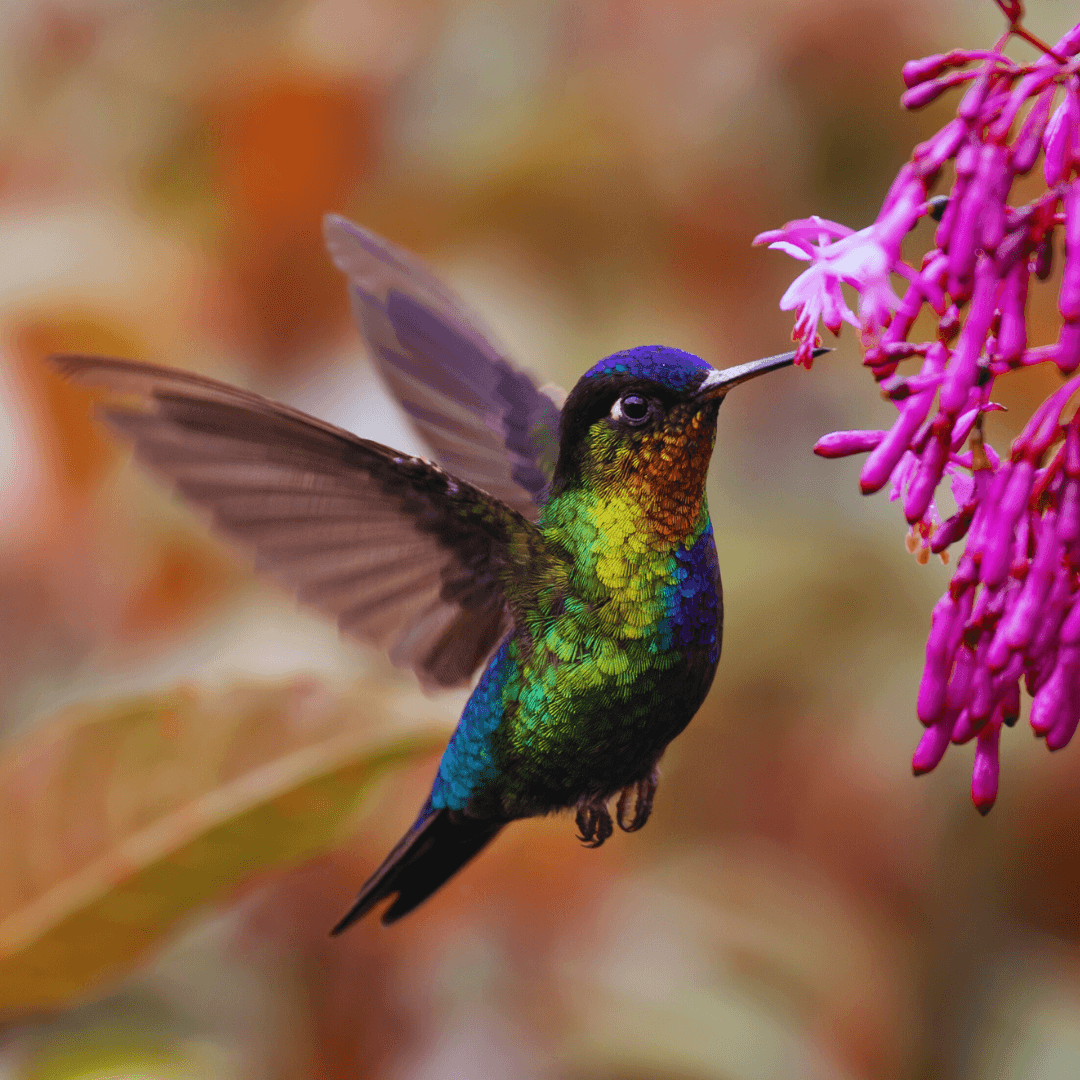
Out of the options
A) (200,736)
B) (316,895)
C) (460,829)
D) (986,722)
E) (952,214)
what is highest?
(952,214)

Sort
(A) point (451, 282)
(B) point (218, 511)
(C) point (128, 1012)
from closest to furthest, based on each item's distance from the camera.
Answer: (B) point (218, 511), (C) point (128, 1012), (A) point (451, 282)

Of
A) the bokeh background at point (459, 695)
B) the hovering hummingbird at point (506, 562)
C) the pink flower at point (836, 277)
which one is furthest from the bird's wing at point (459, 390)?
the pink flower at point (836, 277)

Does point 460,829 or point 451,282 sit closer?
point 460,829

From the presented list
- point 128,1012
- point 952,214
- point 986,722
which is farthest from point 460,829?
point 952,214

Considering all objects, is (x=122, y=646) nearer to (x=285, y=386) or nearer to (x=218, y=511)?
(x=285, y=386)

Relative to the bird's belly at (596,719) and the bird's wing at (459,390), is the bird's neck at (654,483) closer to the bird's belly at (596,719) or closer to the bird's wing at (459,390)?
the bird's belly at (596,719)

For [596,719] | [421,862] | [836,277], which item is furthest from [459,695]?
[836,277]

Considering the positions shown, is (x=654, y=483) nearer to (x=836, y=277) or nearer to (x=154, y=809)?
(x=836, y=277)

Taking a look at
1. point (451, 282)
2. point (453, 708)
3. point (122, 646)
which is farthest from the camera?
point (451, 282)
